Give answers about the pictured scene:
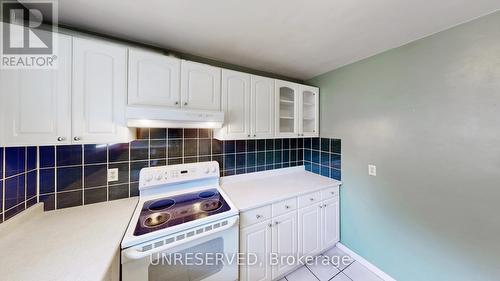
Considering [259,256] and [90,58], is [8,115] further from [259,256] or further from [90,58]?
[259,256]

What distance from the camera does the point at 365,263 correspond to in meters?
1.73

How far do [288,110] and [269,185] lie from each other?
957mm

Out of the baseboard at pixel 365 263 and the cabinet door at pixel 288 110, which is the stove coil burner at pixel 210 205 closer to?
the cabinet door at pixel 288 110

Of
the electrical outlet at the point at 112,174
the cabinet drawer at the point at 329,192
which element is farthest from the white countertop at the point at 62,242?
the cabinet drawer at the point at 329,192

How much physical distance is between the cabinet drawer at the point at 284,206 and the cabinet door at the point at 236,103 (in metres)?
0.74

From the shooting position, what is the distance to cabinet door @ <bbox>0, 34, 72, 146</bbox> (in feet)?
2.98

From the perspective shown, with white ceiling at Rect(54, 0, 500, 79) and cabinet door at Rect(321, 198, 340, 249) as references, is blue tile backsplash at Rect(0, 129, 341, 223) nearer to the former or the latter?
cabinet door at Rect(321, 198, 340, 249)

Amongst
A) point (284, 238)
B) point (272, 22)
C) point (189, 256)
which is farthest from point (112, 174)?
point (272, 22)

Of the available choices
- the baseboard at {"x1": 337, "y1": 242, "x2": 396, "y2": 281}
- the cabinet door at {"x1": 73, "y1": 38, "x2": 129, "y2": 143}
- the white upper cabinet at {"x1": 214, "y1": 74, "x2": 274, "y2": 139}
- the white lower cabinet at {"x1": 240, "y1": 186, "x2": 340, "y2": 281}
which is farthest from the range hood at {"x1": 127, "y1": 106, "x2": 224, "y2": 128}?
the baseboard at {"x1": 337, "y1": 242, "x2": 396, "y2": 281}

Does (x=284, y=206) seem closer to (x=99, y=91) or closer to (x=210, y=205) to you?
(x=210, y=205)

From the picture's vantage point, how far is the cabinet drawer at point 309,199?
1670mm

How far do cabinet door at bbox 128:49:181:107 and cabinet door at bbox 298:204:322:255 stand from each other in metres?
1.64

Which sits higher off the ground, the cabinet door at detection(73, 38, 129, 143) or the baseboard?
the cabinet door at detection(73, 38, 129, 143)

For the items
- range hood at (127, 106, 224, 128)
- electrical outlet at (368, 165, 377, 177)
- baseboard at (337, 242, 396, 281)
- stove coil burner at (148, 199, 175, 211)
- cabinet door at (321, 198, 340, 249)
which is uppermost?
range hood at (127, 106, 224, 128)
